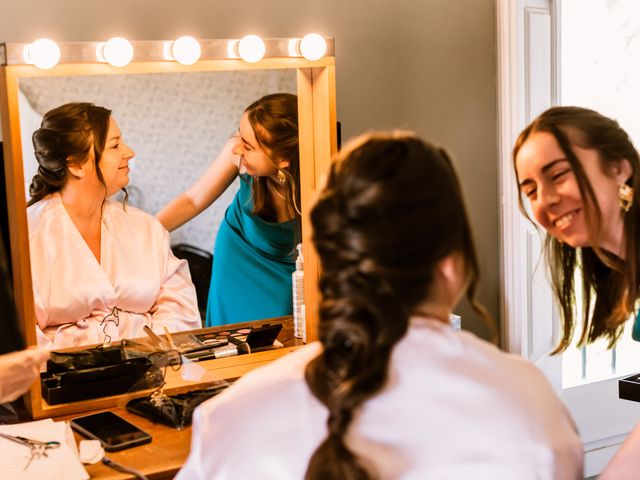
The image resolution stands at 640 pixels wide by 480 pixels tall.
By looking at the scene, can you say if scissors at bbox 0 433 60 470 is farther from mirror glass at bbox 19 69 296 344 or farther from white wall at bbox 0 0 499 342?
white wall at bbox 0 0 499 342

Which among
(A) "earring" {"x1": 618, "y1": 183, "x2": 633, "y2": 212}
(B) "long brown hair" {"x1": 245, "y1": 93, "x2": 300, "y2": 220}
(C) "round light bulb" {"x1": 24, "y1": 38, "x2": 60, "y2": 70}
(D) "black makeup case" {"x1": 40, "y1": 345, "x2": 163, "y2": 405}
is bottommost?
(D) "black makeup case" {"x1": 40, "y1": 345, "x2": 163, "y2": 405}

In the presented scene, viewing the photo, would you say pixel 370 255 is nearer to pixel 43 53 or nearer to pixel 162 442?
pixel 162 442

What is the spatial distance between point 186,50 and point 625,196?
93 cm

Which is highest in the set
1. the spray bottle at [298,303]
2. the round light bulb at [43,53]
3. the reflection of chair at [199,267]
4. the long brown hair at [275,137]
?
the round light bulb at [43,53]

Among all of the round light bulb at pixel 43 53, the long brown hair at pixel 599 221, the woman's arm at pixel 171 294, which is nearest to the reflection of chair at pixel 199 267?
the woman's arm at pixel 171 294

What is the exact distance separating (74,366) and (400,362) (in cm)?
104

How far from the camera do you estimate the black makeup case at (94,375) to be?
1743 millimetres

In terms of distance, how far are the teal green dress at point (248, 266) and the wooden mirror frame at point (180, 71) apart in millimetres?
55

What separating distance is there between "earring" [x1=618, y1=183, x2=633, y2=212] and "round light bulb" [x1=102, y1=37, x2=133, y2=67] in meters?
0.99

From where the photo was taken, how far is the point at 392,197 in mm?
917

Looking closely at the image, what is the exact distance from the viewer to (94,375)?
176cm

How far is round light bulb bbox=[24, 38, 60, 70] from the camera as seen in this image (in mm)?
1669

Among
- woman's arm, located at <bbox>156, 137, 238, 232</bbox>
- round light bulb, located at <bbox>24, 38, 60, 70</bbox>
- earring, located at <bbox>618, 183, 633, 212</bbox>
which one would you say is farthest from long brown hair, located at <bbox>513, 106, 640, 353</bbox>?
round light bulb, located at <bbox>24, 38, 60, 70</bbox>

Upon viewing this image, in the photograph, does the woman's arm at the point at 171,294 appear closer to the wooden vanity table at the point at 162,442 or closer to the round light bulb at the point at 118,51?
the wooden vanity table at the point at 162,442
